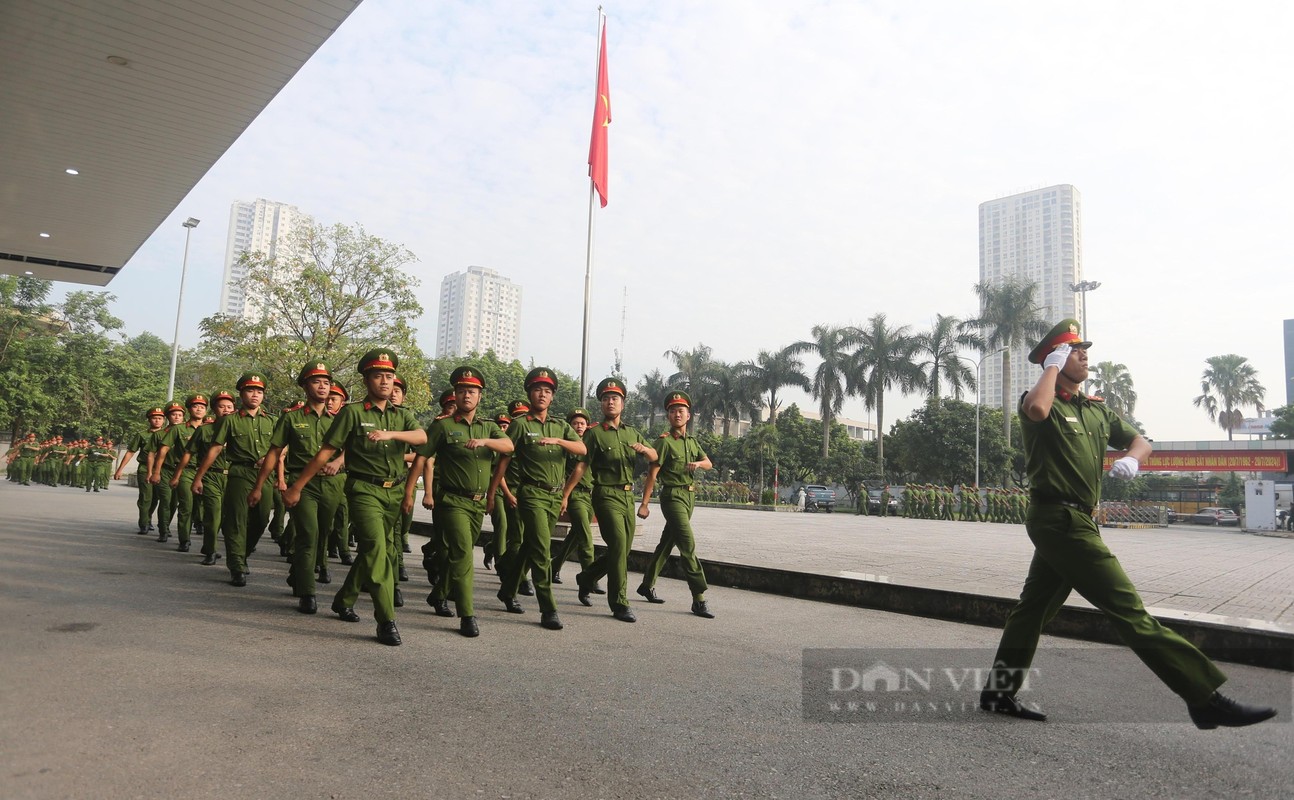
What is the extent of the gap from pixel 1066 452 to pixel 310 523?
5.68m

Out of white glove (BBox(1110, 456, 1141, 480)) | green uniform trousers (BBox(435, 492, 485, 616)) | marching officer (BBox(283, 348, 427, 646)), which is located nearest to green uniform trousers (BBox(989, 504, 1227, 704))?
white glove (BBox(1110, 456, 1141, 480))

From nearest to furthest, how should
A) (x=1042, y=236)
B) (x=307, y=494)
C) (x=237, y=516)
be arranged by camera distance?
1. (x=307, y=494)
2. (x=237, y=516)
3. (x=1042, y=236)

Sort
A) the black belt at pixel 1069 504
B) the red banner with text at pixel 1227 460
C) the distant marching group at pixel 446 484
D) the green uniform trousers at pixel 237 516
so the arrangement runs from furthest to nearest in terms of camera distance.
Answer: the red banner with text at pixel 1227 460, the green uniform trousers at pixel 237 516, the distant marching group at pixel 446 484, the black belt at pixel 1069 504

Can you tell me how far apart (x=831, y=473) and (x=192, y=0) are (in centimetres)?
4827

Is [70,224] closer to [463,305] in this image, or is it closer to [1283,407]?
[1283,407]

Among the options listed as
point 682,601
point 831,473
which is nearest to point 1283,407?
point 831,473

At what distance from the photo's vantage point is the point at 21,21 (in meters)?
8.70

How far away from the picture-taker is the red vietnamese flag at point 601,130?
47.7 feet

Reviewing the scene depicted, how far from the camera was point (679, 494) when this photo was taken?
745 cm

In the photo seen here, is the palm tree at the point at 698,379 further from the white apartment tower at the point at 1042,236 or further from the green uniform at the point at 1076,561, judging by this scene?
the green uniform at the point at 1076,561

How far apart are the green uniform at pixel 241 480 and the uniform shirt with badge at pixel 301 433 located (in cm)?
59

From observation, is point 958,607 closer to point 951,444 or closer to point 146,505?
point 146,505

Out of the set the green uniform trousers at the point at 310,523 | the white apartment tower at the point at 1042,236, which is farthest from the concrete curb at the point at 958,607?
the white apartment tower at the point at 1042,236

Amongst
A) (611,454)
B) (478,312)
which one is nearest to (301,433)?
(611,454)
